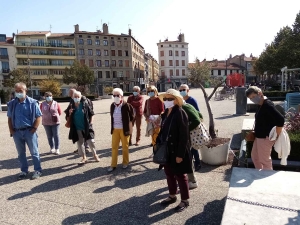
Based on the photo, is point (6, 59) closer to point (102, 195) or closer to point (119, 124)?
point (119, 124)

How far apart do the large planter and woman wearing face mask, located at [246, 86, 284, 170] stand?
Result: 1.25 metres

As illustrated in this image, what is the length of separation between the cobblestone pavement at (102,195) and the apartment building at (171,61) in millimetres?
70058

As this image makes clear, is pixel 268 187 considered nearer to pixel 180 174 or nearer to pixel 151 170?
pixel 180 174

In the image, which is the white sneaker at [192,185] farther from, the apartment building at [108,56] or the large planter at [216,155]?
the apartment building at [108,56]

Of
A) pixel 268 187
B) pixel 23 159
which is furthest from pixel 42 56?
pixel 268 187

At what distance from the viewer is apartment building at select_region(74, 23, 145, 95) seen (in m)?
58.8

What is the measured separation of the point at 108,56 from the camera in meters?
60.5

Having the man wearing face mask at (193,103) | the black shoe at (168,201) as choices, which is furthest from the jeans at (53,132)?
the black shoe at (168,201)

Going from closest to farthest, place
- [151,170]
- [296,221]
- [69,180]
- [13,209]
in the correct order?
[296,221]
[13,209]
[69,180]
[151,170]

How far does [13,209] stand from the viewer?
360 centimetres

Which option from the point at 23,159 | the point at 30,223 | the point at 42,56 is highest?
the point at 42,56

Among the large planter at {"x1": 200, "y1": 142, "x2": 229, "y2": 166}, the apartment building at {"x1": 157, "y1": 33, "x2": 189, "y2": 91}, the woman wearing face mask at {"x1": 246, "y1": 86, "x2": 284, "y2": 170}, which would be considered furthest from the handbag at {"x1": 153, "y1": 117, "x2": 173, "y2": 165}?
the apartment building at {"x1": 157, "y1": 33, "x2": 189, "y2": 91}

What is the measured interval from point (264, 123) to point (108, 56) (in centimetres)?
6006

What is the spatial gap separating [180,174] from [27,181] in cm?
318
